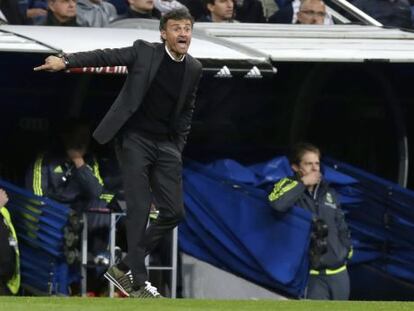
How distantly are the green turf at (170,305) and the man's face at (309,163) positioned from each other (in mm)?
2954

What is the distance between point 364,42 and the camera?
14852mm

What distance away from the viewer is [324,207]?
48.5 ft

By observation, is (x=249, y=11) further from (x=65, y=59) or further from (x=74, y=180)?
(x=65, y=59)

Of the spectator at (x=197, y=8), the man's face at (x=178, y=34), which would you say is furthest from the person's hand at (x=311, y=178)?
the man's face at (x=178, y=34)

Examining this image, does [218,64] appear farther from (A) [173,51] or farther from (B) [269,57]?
(A) [173,51]

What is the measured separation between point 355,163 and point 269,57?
8.75ft

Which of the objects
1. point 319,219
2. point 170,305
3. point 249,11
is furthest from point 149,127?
point 249,11

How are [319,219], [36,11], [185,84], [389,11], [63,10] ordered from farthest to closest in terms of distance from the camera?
[389,11] < [36,11] < [63,10] < [319,219] < [185,84]

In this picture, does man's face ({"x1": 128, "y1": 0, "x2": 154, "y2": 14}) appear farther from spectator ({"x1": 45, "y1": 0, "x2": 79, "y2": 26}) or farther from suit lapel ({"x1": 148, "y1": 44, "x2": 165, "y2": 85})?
suit lapel ({"x1": 148, "y1": 44, "x2": 165, "y2": 85})

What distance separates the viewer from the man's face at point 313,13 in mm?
16703

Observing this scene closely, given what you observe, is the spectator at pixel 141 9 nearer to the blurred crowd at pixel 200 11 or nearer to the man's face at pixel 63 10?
the blurred crowd at pixel 200 11

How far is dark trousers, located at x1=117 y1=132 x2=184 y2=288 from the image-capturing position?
1211 cm

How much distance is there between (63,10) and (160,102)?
3.70 metres

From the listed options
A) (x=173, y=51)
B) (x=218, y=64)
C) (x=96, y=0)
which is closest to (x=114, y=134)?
(x=173, y=51)
